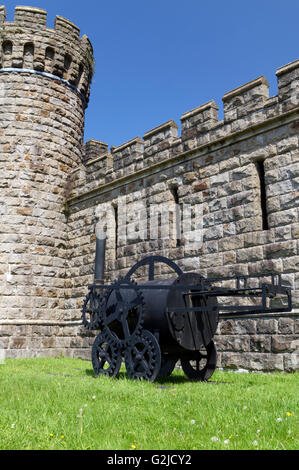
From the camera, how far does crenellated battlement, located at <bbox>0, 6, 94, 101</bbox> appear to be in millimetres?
13445

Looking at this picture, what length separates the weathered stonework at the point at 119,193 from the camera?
840cm

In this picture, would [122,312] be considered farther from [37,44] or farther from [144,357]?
[37,44]

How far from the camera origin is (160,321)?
6.49 m

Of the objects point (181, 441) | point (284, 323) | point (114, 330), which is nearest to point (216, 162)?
point (284, 323)

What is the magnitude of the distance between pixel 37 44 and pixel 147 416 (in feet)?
40.9

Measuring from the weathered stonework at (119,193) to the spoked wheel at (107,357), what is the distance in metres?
2.56

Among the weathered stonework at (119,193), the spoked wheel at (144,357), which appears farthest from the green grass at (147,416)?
the weathered stonework at (119,193)

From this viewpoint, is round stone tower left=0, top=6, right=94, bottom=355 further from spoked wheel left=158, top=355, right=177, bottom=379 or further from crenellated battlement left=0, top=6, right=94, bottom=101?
spoked wheel left=158, top=355, right=177, bottom=379

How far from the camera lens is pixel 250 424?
3.55 meters

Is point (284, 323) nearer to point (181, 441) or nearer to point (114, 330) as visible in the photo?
point (114, 330)

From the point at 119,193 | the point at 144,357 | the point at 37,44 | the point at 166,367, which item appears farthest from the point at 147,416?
the point at 37,44

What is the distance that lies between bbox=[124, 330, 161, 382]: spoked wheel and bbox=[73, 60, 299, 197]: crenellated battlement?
15.9 ft

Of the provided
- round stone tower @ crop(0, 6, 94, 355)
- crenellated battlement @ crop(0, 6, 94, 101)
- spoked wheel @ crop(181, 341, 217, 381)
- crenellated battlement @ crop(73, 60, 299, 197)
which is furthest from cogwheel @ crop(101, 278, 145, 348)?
crenellated battlement @ crop(0, 6, 94, 101)
